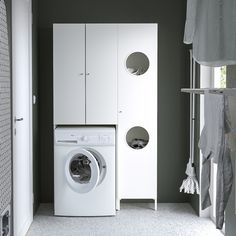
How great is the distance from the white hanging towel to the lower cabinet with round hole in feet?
7.92

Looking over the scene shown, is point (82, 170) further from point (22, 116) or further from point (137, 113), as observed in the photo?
point (22, 116)

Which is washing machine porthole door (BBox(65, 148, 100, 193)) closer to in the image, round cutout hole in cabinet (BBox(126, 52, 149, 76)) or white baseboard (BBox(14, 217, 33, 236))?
white baseboard (BBox(14, 217, 33, 236))

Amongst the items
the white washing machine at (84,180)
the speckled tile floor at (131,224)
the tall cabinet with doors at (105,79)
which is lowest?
the speckled tile floor at (131,224)

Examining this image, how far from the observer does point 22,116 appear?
14.4ft

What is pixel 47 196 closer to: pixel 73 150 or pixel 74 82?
pixel 73 150

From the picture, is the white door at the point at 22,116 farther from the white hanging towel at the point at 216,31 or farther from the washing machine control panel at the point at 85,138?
the white hanging towel at the point at 216,31

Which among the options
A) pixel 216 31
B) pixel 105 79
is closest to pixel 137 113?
pixel 105 79

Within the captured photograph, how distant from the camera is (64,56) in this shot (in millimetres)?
5086

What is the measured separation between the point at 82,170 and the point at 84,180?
0.12 meters

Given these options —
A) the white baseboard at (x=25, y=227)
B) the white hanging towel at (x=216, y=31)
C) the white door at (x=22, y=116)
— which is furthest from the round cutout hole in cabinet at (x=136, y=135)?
the white hanging towel at (x=216, y=31)

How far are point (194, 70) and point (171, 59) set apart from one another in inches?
18.1

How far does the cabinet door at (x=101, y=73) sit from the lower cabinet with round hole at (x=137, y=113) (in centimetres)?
7

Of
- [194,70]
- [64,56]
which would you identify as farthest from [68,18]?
[194,70]

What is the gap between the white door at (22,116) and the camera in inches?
159
